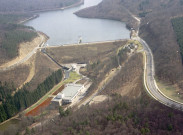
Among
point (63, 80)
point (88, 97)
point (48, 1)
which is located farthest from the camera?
point (48, 1)

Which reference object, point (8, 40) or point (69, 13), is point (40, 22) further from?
point (8, 40)

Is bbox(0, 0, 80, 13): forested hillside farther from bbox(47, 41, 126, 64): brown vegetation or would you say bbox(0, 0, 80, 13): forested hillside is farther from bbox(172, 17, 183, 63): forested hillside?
bbox(172, 17, 183, 63): forested hillside

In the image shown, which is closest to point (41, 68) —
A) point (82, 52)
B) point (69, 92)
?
point (82, 52)

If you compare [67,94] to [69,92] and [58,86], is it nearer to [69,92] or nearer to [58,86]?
[69,92]

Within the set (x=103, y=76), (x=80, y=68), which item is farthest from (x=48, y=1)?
(x=103, y=76)

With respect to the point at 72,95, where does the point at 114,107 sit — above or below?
above

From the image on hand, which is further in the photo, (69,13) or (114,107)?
(69,13)

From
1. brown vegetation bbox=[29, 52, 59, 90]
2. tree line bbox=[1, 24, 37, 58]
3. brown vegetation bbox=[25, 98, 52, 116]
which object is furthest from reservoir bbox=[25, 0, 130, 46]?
brown vegetation bbox=[25, 98, 52, 116]
